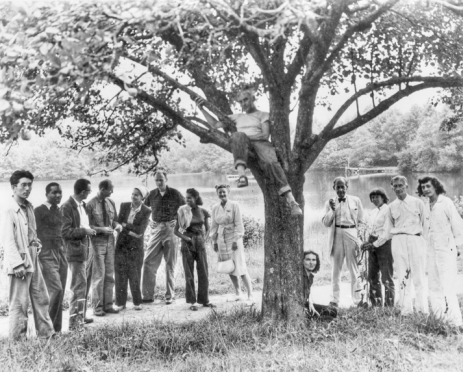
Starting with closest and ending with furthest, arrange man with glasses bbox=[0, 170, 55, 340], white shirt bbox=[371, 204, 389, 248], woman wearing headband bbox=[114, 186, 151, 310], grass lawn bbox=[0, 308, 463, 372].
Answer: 1. grass lawn bbox=[0, 308, 463, 372]
2. man with glasses bbox=[0, 170, 55, 340]
3. white shirt bbox=[371, 204, 389, 248]
4. woman wearing headband bbox=[114, 186, 151, 310]

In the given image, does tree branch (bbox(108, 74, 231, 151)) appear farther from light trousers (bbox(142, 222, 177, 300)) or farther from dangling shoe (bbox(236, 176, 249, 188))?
light trousers (bbox(142, 222, 177, 300))

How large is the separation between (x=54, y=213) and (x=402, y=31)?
5.41 m

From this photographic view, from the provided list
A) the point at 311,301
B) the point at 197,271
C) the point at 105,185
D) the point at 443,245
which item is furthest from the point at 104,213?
the point at 443,245

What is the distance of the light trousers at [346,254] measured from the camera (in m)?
7.32

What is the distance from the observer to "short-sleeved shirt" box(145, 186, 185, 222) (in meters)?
7.75

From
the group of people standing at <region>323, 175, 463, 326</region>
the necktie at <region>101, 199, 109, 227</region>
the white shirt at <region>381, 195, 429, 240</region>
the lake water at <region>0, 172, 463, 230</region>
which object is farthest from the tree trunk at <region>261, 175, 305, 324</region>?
the lake water at <region>0, 172, 463, 230</region>

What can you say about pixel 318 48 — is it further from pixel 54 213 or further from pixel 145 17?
pixel 54 213

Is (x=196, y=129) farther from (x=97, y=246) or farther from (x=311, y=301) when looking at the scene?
(x=311, y=301)

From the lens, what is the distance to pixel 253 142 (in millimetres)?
5766

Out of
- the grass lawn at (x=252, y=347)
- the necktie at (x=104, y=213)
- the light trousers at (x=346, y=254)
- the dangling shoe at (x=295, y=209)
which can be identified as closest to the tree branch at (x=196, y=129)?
the dangling shoe at (x=295, y=209)

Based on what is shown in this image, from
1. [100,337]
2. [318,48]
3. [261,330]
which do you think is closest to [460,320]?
[261,330]

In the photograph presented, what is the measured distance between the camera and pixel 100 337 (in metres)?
5.41

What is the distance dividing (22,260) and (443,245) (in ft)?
16.8

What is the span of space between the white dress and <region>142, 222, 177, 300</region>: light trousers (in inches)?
29.0
